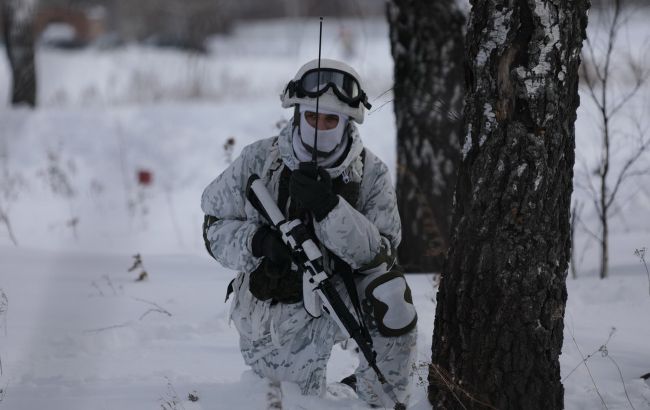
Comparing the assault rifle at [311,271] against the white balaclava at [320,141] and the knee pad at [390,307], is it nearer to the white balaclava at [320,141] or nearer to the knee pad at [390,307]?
the knee pad at [390,307]

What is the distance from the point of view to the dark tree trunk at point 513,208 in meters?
2.33

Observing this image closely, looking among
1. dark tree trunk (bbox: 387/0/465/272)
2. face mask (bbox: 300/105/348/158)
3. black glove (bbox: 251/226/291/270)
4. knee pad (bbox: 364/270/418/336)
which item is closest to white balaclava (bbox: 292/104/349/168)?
face mask (bbox: 300/105/348/158)

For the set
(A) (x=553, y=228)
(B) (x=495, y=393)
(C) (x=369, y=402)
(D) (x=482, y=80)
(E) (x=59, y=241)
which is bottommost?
(E) (x=59, y=241)

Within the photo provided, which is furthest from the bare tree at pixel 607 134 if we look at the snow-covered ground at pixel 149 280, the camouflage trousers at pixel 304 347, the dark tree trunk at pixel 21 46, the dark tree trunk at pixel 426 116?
the dark tree trunk at pixel 21 46

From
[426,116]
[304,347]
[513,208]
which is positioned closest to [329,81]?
[513,208]

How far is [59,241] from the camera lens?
602 centimetres

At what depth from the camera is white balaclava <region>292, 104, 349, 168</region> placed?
2.80 metres

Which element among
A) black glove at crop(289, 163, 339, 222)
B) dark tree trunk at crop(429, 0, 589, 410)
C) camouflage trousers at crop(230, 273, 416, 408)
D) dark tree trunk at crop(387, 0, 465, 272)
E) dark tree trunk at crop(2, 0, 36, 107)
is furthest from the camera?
dark tree trunk at crop(2, 0, 36, 107)

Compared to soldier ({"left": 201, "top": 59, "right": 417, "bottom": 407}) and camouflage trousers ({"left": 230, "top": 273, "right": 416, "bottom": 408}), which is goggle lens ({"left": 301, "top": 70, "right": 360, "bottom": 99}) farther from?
camouflage trousers ({"left": 230, "top": 273, "right": 416, "bottom": 408})

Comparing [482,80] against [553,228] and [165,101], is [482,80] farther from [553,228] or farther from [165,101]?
[165,101]

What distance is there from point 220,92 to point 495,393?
35.0 feet

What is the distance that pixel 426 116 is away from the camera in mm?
4613

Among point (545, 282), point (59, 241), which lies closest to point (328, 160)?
point (545, 282)

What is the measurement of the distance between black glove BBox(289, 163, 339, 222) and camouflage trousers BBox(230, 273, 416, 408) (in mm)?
397
